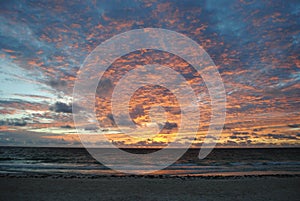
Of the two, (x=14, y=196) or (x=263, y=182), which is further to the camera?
(x=263, y=182)

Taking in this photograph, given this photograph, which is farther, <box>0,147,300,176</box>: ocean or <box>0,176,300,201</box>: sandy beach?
<box>0,147,300,176</box>: ocean

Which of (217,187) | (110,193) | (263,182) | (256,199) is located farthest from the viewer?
(263,182)

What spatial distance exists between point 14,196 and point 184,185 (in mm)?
12008

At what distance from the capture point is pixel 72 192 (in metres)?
16.8

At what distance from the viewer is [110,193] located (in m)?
16.5

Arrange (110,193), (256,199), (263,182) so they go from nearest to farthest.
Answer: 1. (256,199)
2. (110,193)
3. (263,182)

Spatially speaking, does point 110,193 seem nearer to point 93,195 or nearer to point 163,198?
point 93,195

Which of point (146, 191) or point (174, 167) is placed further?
point (174, 167)

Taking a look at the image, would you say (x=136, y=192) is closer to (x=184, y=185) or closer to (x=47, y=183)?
(x=184, y=185)

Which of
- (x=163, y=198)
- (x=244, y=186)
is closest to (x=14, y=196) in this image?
(x=163, y=198)

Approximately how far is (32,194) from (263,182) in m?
18.2

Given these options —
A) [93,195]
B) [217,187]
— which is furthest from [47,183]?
[217,187]

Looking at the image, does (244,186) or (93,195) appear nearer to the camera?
(93,195)

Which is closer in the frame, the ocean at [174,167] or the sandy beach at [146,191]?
the sandy beach at [146,191]
